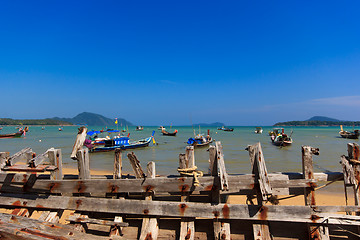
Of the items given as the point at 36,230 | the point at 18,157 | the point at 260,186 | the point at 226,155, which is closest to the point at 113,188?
the point at 36,230

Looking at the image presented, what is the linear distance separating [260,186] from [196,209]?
1413 millimetres

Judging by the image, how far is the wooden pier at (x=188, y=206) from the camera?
13.6 ft

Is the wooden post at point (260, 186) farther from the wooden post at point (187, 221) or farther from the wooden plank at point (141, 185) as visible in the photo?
the wooden post at point (187, 221)

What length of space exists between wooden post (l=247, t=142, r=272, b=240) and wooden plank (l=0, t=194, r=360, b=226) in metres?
0.18

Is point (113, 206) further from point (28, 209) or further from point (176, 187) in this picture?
point (28, 209)

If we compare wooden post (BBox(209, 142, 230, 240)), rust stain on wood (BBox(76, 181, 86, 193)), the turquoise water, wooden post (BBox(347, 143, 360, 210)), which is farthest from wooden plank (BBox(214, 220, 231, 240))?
the turquoise water

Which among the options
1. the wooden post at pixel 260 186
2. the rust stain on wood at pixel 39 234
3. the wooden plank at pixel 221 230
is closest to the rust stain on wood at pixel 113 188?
the rust stain on wood at pixel 39 234

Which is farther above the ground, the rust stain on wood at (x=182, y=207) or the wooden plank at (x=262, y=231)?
the rust stain on wood at (x=182, y=207)

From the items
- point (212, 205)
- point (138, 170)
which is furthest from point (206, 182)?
point (138, 170)

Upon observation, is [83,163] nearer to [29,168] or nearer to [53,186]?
[53,186]

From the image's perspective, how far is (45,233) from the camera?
165 inches

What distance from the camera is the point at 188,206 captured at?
4.39 metres

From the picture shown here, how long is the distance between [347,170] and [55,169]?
22.2ft

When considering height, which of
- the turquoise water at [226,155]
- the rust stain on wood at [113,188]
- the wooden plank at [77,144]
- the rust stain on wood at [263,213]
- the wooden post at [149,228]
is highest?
the wooden plank at [77,144]
